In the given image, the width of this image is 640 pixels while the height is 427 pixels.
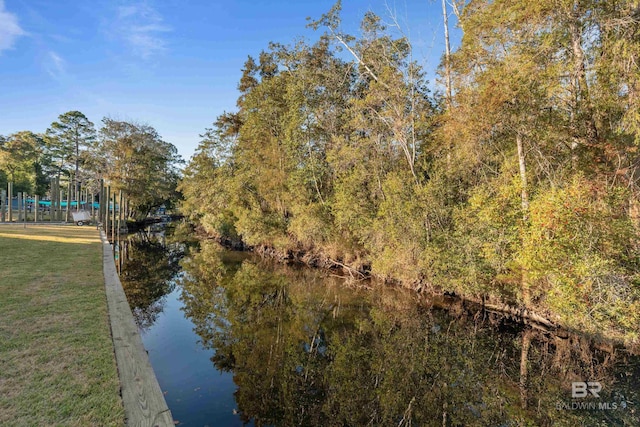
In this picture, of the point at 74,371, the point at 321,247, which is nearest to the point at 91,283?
the point at 74,371

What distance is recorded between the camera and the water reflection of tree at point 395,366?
464 centimetres

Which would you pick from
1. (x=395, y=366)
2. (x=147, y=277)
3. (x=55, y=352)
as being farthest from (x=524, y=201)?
(x=147, y=277)

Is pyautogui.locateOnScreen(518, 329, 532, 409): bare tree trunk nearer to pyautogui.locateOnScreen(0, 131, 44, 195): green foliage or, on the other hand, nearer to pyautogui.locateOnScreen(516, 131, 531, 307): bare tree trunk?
pyautogui.locateOnScreen(516, 131, 531, 307): bare tree trunk

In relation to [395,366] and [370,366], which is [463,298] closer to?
[395,366]

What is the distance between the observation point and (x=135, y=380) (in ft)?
10.9

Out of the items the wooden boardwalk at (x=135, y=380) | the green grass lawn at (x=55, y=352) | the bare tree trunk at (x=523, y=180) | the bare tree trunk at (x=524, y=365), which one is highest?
the bare tree trunk at (x=523, y=180)

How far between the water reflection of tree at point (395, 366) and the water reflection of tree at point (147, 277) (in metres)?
1.19

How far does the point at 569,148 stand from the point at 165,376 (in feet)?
33.4

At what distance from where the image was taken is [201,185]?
2772 centimetres

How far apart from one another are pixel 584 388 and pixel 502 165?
224 inches

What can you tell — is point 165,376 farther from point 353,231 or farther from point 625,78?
point 625,78

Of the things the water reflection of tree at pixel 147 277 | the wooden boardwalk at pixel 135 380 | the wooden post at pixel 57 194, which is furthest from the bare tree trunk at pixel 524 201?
the wooden post at pixel 57 194

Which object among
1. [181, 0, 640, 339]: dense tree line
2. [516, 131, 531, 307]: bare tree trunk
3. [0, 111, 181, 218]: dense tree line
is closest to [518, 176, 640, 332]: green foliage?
[181, 0, 640, 339]: dense tree line

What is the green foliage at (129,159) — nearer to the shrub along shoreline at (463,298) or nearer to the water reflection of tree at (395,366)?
the shrub along shoreline at (463,298)
